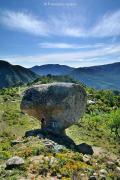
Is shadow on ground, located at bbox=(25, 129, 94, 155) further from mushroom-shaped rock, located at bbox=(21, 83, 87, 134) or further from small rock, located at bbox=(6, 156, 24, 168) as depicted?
small rock, located at bbox=(6, 156, 24, 168)

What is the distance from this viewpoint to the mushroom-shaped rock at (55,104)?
52.0 meters

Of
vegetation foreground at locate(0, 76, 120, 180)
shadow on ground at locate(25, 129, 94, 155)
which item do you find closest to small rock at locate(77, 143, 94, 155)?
shadow on ground at locate(25, 129, 94, 155)

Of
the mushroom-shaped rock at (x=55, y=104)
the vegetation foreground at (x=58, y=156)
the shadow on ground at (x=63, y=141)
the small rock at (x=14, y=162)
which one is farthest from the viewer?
the mushroom-shaped rock at (x=55, y=104)

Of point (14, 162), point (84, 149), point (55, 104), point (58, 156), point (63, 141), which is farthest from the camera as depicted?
point (55, 104)

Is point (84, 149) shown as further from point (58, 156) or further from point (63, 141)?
point (58, 156)

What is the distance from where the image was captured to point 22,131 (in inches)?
2660

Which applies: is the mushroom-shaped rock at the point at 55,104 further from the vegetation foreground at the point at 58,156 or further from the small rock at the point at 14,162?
the small rock at the point at 14,162

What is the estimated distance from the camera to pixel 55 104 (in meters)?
52.0

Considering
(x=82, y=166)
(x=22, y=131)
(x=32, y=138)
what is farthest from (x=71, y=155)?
(x=22, y=131)

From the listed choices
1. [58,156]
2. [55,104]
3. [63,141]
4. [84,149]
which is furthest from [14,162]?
[55,104]

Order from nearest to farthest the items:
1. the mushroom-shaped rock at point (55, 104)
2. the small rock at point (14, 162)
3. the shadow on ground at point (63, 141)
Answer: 1. the small rock at point (14, 162)
2. the shadow on ground at point (63, 141)
3. the mushroom-shaped rock at point (55, 104)

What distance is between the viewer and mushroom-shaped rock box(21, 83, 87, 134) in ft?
171

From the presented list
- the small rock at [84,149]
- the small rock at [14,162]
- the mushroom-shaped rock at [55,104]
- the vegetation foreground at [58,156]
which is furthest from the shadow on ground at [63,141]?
the small rock at [14,162]

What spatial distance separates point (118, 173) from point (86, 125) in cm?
4410
